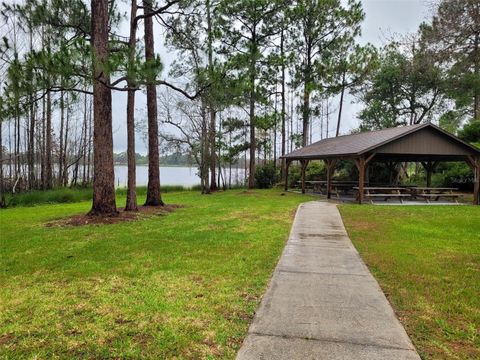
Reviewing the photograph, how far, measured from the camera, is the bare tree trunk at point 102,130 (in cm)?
765

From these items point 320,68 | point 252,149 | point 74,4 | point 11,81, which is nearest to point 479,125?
point 320,68

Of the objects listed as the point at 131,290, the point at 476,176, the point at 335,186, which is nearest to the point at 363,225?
the point at 131,290

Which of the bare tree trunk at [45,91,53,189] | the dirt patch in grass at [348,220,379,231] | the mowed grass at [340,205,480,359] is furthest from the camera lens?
the bare tree trunk at [45,91,53,189]

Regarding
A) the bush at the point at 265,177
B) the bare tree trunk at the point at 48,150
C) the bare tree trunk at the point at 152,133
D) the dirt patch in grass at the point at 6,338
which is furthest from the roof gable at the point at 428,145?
the bare tree trunk at the point at 48,150

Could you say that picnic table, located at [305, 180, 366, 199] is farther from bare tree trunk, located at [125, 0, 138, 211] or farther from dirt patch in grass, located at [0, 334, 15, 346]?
dirt patch in grass, located at [0, 334, 15, 346]

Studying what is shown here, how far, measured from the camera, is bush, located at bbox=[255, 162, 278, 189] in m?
22.4

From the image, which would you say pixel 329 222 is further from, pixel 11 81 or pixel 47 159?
pixel 47 159

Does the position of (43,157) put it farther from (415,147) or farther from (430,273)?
(430,273)

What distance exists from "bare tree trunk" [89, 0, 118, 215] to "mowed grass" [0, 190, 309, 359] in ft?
4.71

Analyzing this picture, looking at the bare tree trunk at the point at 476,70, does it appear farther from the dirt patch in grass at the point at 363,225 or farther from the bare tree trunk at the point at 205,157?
the bare tree trunk at the point at 205,157

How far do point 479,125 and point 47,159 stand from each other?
71.9 ft

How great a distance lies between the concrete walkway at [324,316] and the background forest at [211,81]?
4.40m

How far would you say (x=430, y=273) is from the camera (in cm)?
432

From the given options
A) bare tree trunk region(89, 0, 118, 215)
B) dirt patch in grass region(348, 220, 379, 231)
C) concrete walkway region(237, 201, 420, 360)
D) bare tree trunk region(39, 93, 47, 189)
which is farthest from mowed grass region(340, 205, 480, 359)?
bare tree trunk region(39, 93, 47, 189)
